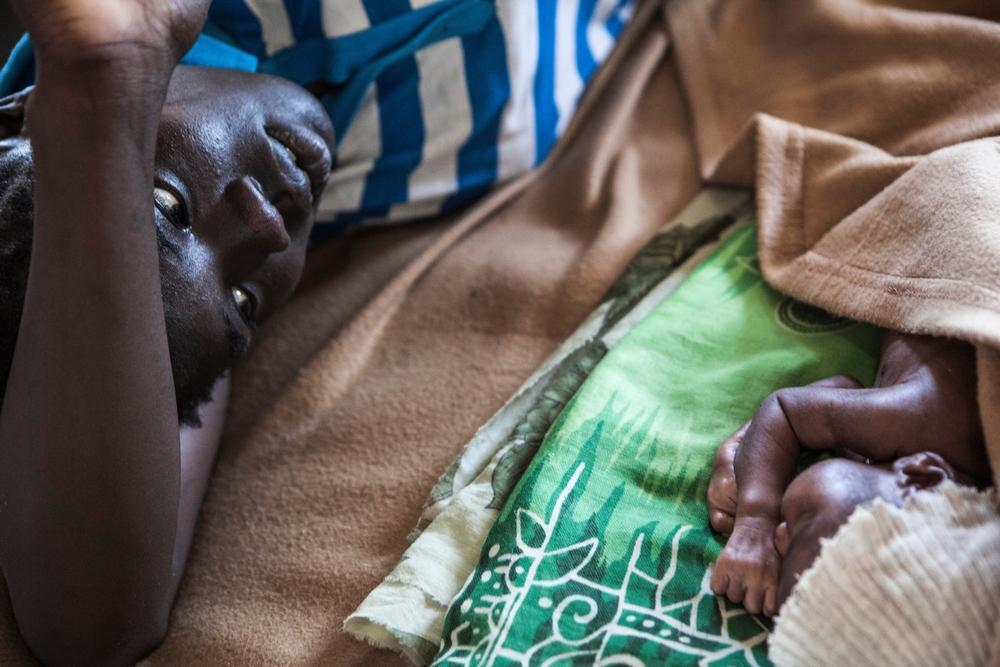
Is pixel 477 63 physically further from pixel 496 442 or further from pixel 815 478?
pixel 815 478

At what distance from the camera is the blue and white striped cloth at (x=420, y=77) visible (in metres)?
1.18

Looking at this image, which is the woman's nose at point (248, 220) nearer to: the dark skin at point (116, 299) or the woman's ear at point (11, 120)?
the dark skin at point (116, 299)

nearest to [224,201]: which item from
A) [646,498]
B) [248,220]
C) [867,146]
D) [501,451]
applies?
[248,220]

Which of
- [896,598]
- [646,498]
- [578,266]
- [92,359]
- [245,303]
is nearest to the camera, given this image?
[896,598]

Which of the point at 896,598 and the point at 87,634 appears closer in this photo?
the point at 896,598

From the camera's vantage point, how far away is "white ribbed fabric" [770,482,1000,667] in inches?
27.8

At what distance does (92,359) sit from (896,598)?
2.14 feet

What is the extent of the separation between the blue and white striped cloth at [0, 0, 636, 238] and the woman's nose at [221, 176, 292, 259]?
0.83 ft

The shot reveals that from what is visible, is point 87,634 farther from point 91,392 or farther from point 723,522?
point 723,522

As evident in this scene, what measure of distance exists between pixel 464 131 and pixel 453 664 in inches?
27.7

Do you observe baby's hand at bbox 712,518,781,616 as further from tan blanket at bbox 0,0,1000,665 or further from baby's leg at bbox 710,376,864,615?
tan blanket at bbox 0,0,1000,665

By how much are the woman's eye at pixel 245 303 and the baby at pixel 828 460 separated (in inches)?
20.4

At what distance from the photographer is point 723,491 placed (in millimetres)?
892

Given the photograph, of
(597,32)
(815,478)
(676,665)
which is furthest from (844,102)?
(676,665)
